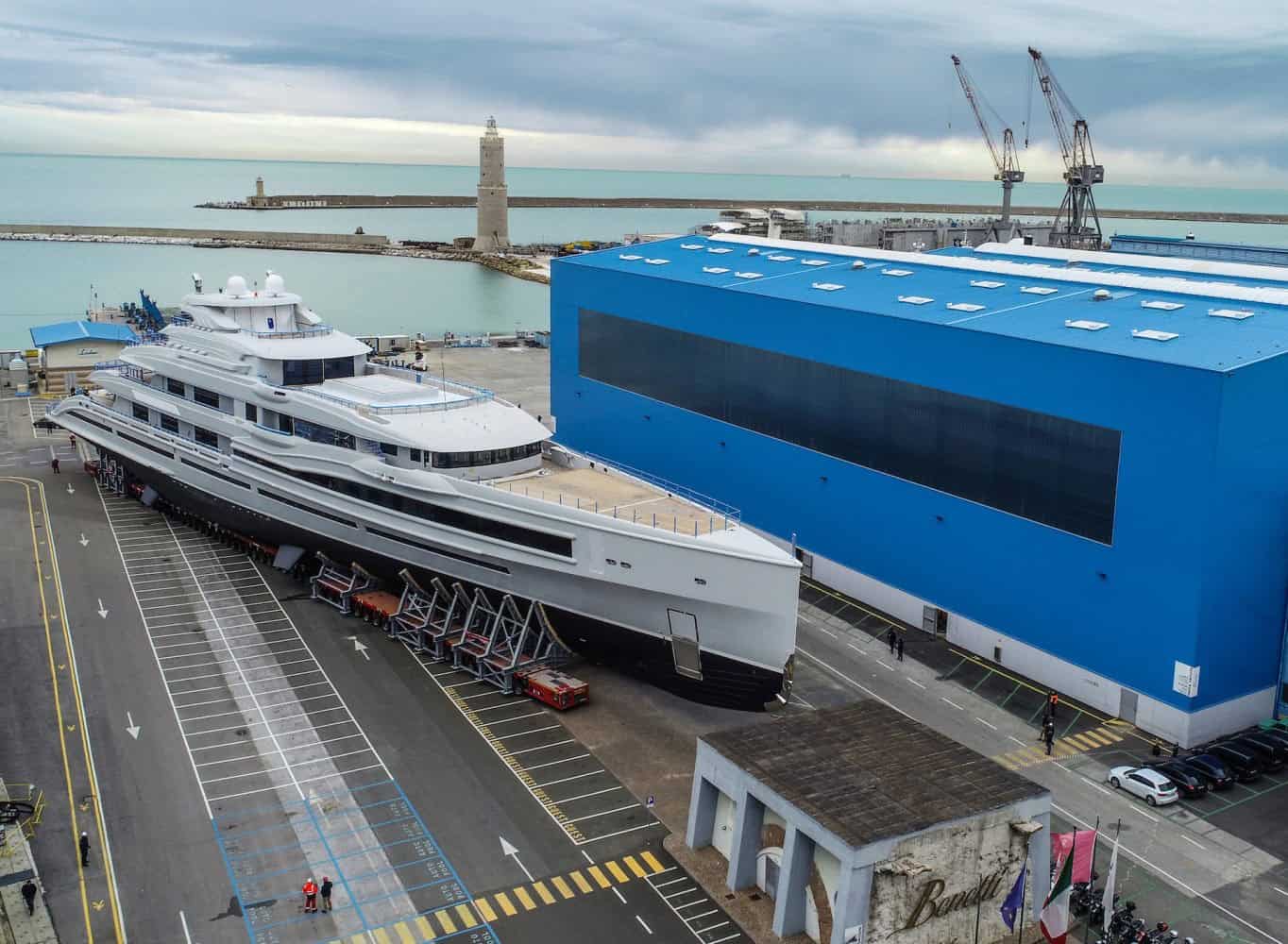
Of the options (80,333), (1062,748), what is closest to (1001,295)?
(1062,748)

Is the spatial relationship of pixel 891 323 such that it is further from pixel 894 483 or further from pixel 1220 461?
pixel 1220 461

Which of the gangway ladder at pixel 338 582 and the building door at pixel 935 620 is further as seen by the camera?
the gangway ladder at pixel 338 582

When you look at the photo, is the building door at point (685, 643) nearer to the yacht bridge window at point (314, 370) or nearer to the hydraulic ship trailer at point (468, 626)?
the hydraulic ship trailer at point (468, 626)

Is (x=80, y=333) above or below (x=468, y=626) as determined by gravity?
above

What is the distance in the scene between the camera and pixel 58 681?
29.7 meters

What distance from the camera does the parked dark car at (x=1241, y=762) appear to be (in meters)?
25.8

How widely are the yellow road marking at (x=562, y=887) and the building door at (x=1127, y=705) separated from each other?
50.2 feet

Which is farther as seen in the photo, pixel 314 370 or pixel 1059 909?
pixel 314 370

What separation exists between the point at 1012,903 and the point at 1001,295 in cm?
2156

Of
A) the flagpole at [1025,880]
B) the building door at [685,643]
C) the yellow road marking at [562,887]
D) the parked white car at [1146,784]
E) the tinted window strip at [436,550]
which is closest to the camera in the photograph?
the flagpole at [1025,880]

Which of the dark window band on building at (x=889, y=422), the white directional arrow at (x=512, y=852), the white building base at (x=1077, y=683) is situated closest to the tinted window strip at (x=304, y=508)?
the dark window band on building at (x=889, y=422)

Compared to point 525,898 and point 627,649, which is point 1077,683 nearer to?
point 627,649

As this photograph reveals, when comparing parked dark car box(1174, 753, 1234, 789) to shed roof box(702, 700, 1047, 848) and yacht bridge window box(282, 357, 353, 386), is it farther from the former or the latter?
yacht bridge window box(282, 357, 353, 386)

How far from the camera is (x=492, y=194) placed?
16500cm
